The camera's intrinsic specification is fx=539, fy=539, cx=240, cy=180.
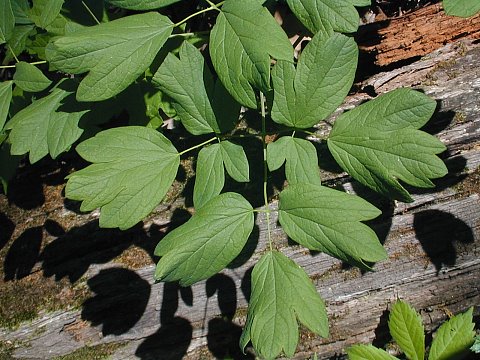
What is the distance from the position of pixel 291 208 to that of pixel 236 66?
1.34 ft

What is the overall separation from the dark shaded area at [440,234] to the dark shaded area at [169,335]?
849 mm

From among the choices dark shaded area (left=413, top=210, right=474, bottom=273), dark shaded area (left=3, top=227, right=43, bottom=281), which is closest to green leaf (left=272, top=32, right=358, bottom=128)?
dark shaded area (left=413, top=210, right=474, bottom=273)

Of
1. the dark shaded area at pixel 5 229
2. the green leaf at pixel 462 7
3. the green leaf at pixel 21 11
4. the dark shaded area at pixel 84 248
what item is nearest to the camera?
Result: the green leaf at pixel 462 7

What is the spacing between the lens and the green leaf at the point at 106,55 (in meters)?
1.47

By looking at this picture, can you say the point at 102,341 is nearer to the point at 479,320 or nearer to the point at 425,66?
the point at 479,320

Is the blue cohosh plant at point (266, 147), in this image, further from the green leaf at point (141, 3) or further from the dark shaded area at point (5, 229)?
the dark shaded area at point (5, 229)

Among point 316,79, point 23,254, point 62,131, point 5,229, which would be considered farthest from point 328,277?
point 5,229

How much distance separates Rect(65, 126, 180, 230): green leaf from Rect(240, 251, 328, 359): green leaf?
0.40 metres

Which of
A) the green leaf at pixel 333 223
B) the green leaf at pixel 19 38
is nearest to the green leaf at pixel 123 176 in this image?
the green leaf at pixel 333 223

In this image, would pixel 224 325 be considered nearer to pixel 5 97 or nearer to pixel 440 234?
pixel 440 234

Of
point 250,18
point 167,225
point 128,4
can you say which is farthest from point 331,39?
point 167,225

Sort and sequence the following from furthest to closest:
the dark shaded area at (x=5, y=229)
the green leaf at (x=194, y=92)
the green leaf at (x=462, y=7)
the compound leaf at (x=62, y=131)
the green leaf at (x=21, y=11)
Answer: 1. the dark shaded area at (x=5, y=229)
2. the green leaf at (x=21, y=11)
3. the compound leaf at (x=62, y=131)
4. the green leaf at (x=194, y=92)
5. the green leaf at (x=462, y=7)

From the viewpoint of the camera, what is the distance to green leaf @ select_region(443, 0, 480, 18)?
136cm

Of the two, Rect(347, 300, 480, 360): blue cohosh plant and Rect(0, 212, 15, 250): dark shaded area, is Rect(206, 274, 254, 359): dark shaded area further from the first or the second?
A: Rect(0, 212, 15, 250): dark shaded area
